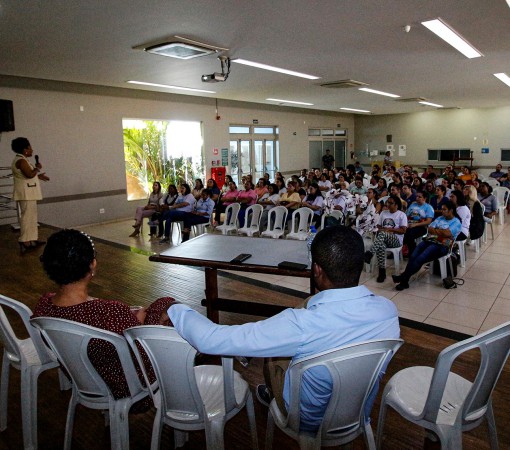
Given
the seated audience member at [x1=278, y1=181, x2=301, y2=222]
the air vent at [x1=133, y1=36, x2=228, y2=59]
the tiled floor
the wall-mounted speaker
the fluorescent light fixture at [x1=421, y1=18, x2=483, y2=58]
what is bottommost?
the tiled floor

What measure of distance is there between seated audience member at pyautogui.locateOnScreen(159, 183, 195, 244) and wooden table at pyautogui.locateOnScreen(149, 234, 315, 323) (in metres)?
4.10

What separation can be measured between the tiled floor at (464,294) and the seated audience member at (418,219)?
49 cm

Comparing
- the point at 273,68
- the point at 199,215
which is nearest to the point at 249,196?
the point at 199,215

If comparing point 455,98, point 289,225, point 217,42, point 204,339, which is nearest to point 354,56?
point 217,42

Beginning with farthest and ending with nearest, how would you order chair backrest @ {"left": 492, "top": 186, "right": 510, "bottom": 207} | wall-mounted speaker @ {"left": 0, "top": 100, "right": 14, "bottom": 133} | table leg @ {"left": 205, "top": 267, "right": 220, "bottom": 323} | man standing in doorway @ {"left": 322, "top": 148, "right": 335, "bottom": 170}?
man standing in doorway @ {"left": 322, "top": 148, "right": 335, "bottom": 170} → chair backrest @ {"left": 492, "top": 186, "right": 510, "bottom": 207} → wall-mounted speaker @ {"left": 0, "top": 100, "right": 14, "bottom": 133} → table leg @ {"left": 205, "top": 267, "right": 220, "bottom": 323}

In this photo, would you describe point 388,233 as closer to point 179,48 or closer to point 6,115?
point 179,48

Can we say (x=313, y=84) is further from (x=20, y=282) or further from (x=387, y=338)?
(x=387, y=338)

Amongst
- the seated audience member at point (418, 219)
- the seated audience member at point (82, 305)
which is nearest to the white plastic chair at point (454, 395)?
the seated audience member at point (82, 305)

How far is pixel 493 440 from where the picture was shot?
1848 mm

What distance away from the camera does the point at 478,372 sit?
5.30ft

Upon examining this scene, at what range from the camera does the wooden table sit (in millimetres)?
2932

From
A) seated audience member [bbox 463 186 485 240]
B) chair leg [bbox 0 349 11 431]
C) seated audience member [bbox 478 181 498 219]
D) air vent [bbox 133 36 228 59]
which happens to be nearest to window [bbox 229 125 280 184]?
seated audience member [bbox 478 181 498 219]

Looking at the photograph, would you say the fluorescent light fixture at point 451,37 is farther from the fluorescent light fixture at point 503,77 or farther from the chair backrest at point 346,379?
the chair backrest at point 346,379

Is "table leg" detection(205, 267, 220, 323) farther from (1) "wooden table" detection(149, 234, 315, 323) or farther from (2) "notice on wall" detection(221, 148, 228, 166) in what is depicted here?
(2) "notice on wall" detection(221, 148, 228, 166)
